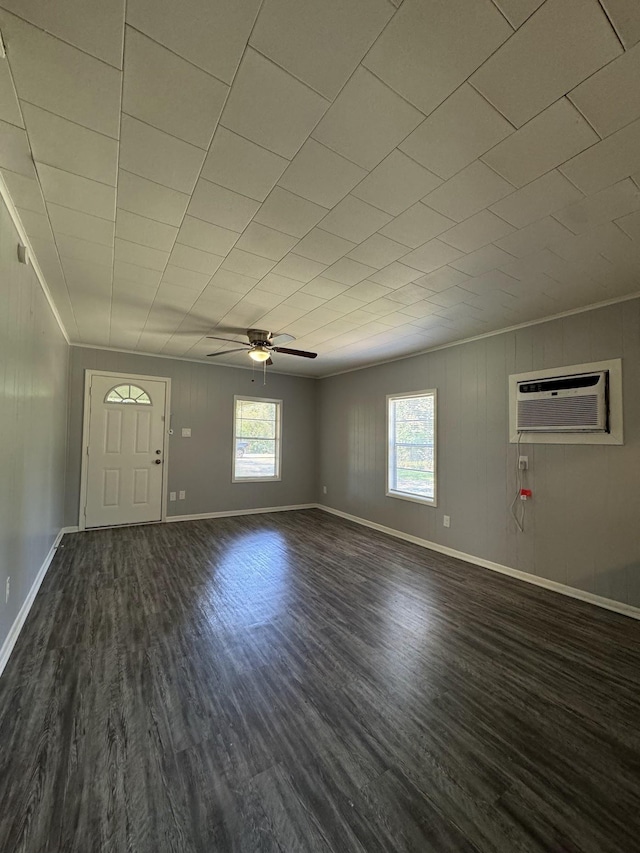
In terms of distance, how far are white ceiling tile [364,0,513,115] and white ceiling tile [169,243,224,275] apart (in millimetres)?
1568

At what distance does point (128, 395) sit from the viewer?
5.34 meters

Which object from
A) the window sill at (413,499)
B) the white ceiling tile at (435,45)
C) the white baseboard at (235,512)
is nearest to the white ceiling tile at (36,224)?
the white ceiling tile at (435,45)

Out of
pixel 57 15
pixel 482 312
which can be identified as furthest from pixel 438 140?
pixel 482 312

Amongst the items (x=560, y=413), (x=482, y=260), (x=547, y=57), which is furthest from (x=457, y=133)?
(x=560, y=413)

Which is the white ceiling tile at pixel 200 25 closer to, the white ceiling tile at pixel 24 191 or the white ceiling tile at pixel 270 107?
the white ceiling tile at pixel 270 107

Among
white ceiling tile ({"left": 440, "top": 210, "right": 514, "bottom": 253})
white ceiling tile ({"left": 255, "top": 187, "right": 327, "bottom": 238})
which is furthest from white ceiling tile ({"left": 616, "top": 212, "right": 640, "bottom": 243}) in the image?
white ceiling tile ({"left": 255, "top": 187, "right": 327, "bottom": 238})

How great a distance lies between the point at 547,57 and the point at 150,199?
1.81 metres

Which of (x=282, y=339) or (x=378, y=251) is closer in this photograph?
(x=378, y=251)

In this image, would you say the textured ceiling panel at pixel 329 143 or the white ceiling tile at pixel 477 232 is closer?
the textured ceiling panel at pixel 329 143

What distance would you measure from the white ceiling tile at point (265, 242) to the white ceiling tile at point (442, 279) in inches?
42.5

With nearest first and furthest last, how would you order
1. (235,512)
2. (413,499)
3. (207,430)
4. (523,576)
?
1. (523,576)
2. (413,499)
3. (207,430)
4. (235,512)

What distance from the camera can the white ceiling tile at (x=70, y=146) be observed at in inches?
55.4

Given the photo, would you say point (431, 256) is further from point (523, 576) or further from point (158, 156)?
point (523, 576)

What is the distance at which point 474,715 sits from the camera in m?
1.75
